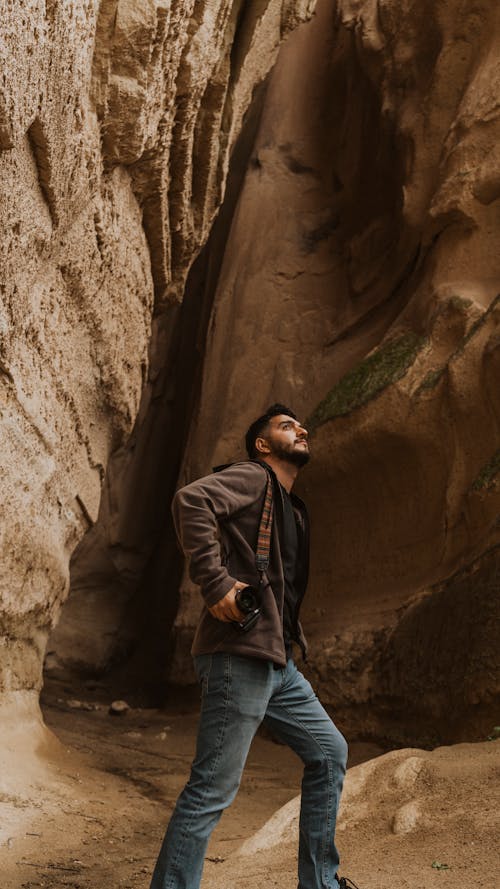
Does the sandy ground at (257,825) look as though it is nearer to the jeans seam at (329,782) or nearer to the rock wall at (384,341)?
the jeans seam at (329,782)

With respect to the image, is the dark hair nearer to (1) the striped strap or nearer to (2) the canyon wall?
(1) the striped strap

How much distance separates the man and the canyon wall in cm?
197

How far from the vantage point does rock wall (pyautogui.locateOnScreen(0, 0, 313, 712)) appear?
14.2 feet

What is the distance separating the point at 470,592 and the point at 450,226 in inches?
150

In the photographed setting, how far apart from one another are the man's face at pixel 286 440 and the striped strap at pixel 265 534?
0.26m

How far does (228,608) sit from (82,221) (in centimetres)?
344

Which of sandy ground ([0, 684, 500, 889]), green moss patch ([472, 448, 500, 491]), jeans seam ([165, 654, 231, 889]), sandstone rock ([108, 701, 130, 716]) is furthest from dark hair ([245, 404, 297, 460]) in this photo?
sandstone rock ([108, 701, 130, 716])

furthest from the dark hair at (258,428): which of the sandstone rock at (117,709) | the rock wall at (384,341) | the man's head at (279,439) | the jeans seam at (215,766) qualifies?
the sandstone rock at (117,709)

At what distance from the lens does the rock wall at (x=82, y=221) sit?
4.32 m

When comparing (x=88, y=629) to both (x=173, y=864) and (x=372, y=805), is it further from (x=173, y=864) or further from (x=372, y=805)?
(x=173, y=864)

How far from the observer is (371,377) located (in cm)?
830

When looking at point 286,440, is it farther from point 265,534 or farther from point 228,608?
point 228,608

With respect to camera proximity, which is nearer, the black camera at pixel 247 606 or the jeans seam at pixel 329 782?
the black camera at pixel 247 606

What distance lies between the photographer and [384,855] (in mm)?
3455
